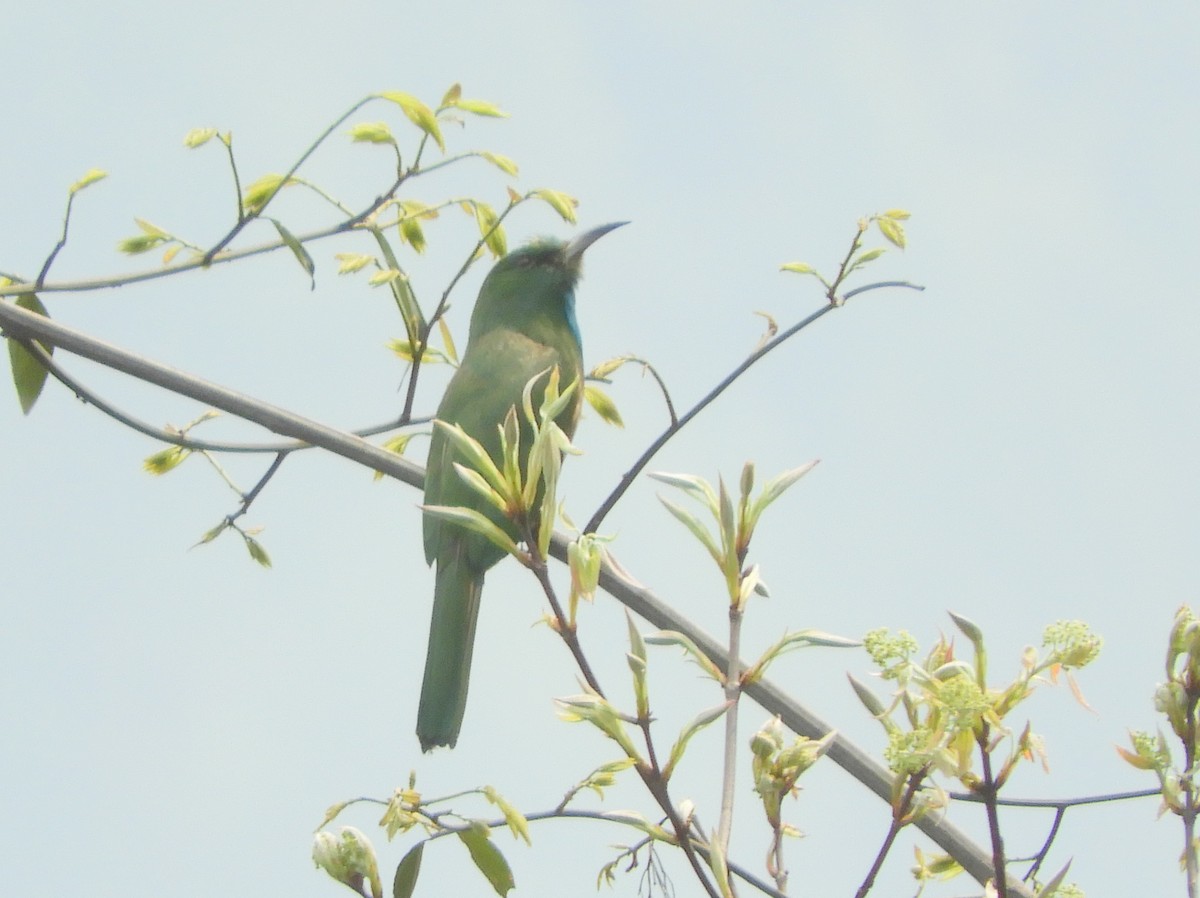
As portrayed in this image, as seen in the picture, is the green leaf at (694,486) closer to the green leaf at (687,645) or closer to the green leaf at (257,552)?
the green leaf at (687,645)

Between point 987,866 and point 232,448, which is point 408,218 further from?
point 987,866

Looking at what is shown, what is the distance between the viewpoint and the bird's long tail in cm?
342

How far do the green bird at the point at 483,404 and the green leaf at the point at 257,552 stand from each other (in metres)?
0.39

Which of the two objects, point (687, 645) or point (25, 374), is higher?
point (25, 374)

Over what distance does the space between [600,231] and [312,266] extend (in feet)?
8.24

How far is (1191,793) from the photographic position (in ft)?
4.68

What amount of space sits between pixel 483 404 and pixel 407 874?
2329 millimetres

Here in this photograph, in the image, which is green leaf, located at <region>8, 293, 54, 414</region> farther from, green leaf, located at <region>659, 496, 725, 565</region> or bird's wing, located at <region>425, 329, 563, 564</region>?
green leaf, located at <region>659, 496, 725, 565</region>

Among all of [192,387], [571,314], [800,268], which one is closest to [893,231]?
[800,268]

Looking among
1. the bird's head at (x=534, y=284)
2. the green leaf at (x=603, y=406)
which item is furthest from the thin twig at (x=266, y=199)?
the bird's head at (x=534, y=284)

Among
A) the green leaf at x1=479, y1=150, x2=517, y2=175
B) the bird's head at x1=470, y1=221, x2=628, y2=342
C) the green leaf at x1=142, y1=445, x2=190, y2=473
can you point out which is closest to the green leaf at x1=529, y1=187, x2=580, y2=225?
the green leaf at x1=479, y1=150, x2=517, y2=175

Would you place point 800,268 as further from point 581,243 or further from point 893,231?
point 581,243

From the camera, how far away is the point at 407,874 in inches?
72.3

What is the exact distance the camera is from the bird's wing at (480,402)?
3617 mm
